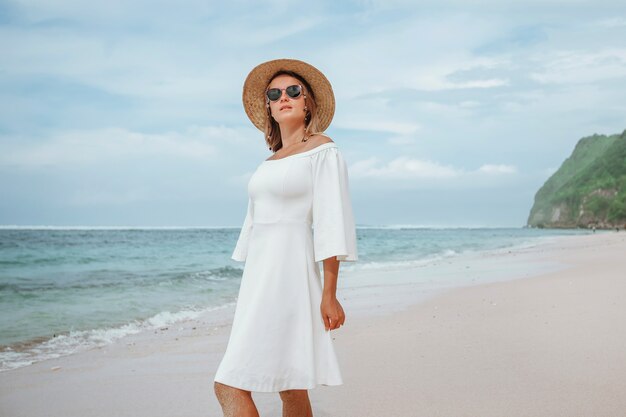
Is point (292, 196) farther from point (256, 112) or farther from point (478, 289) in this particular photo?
point (478, 289)

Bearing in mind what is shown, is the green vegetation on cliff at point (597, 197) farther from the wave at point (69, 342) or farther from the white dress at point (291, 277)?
the white dress at point (291, 277)

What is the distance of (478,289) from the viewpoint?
384 inches

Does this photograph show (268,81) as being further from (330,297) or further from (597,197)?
(597,197)

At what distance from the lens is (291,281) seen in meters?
2.56

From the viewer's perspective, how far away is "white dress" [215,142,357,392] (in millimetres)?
2527

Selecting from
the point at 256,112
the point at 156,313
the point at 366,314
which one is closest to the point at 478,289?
the point at 366,314

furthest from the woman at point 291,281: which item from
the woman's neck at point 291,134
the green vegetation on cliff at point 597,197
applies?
the green vegetation on cliff at point 597,197

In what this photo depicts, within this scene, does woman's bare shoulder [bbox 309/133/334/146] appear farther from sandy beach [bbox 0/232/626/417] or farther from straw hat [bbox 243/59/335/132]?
sandy beach [bbox 0/232/626/417]

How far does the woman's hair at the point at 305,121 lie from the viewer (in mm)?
2906

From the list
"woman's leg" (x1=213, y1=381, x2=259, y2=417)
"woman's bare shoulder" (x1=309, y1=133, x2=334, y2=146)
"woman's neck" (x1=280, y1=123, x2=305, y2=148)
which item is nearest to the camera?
"woman's leg" (x1=213, y1=381, x2=259, y2=417)

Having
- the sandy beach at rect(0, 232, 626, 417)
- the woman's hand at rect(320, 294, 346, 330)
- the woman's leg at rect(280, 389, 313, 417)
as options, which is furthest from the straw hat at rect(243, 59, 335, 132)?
the sandy beach at rect(0, 232, 626, 417)

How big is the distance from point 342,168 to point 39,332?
650cm

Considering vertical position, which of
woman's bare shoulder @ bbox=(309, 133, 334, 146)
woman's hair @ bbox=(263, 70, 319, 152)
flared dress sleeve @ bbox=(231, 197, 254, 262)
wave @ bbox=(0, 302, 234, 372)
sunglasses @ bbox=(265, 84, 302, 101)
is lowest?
wave @ bbox=(0, 302, 234, 372)

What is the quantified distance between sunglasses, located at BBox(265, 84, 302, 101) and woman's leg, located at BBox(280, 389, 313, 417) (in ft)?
4.18
